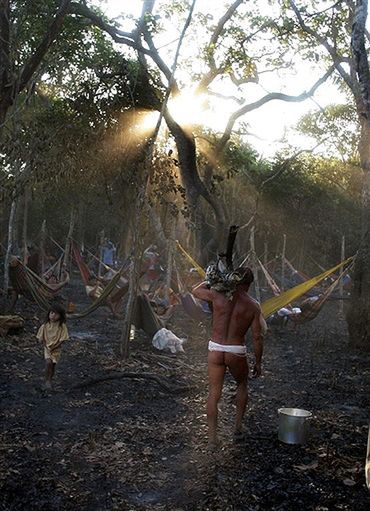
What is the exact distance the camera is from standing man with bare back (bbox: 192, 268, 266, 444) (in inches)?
155

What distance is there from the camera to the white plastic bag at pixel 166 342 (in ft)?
25.0

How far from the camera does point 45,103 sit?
39.1 ft

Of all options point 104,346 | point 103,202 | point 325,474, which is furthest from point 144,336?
point 103,202

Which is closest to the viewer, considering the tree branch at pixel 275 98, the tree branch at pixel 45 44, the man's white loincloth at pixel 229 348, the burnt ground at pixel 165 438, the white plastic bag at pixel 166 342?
the burnt ground at pixel 165 438

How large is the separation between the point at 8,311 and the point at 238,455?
20.4 ft

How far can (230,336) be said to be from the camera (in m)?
3.95

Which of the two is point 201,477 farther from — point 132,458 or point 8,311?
point 8,311

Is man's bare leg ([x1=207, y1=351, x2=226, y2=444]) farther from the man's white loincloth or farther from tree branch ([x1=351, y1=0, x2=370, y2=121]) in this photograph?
tree branch ([x1=351, y1=0, x2=370, y2=121])

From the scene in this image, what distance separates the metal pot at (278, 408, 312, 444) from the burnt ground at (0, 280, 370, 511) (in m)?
0.07

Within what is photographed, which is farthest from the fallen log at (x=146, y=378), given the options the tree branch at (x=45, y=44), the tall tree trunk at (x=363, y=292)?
the tall tree trunk at (x=363, y=292)

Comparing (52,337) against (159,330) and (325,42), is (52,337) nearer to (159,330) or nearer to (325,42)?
(159,330)

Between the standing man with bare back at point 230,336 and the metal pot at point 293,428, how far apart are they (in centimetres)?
39

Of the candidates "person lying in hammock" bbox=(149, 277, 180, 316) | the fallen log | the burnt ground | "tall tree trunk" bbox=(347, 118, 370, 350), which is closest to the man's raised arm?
the burnt ground

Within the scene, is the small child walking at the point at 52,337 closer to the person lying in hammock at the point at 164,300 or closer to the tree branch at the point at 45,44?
the tree branch at the point at 45,44
